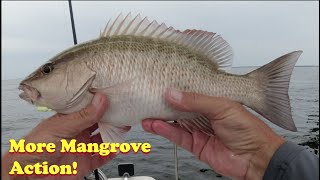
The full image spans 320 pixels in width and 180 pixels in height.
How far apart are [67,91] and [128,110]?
44 cm

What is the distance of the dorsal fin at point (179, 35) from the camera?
2.50m

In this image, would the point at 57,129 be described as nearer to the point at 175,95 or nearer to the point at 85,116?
the point at 85,116

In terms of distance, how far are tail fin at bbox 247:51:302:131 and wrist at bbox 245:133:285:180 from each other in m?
0.16

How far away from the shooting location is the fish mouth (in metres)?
2.37

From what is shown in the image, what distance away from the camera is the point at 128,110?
7.84 ft

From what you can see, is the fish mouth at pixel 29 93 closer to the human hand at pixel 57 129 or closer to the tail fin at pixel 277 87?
the human hand at pixel 57 129

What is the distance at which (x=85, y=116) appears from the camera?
2.37m

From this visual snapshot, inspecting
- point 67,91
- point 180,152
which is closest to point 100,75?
point 67,91

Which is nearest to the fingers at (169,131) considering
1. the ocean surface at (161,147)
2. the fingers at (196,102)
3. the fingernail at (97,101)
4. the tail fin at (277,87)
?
the fingers at (196,102)

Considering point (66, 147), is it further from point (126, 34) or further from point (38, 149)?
point (126, 34)

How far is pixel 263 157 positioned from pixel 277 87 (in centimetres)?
50

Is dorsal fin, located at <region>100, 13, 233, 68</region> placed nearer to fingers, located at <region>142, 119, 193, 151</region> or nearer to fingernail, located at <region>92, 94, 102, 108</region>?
fingernail, located at <region>92, 94, 102, 108</region>

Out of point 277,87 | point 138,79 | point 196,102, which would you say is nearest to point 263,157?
point 277,87

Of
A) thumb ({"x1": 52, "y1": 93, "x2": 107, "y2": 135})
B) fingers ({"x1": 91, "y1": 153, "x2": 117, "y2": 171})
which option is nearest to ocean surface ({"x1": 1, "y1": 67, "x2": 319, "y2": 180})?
fingers ({"x1": 91, "y1": 153, "x2": 117, "y2": 171})
